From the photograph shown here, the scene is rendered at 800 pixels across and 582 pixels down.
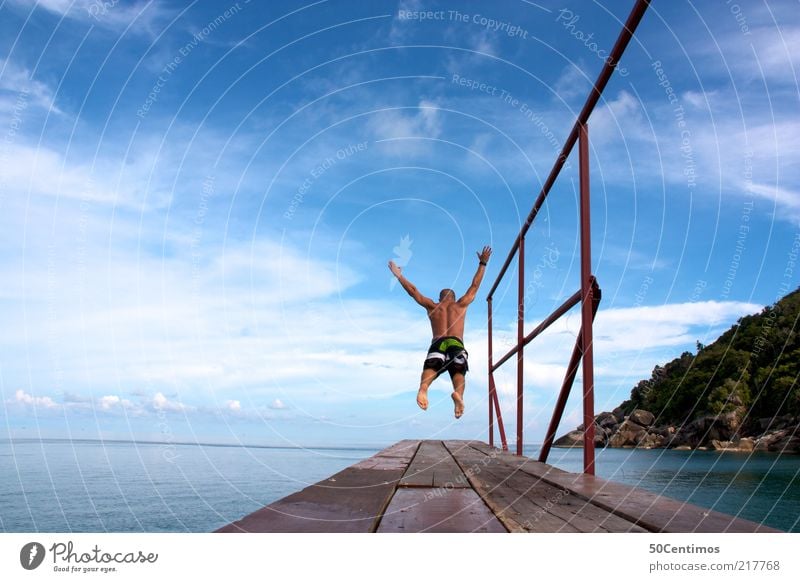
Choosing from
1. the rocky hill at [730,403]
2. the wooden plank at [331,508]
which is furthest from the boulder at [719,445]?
the wooden plank at [331,508]

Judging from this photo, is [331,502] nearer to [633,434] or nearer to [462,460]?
[462,460]

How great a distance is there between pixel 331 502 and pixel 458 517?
82cm

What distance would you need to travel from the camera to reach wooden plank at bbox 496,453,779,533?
7.97 ft

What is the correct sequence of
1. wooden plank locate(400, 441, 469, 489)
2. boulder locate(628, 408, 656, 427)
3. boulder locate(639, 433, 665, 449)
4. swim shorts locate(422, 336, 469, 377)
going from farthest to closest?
boulder locate(628, 408, 656, 427) < boulder locate(639, 433, 665, 449) < swim shorts locate(422, 336, 469, 377) < wooden plank locate(400, 441, 469, 489)

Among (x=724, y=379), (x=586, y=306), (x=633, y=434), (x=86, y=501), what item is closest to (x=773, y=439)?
(x=724, y=379)

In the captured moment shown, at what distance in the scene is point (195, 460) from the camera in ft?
158

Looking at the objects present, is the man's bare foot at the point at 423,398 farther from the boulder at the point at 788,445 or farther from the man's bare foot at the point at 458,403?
the boulder at the point at 788,445

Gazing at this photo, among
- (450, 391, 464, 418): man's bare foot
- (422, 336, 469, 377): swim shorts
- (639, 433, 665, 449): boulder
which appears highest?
(422, 336, 469, 377): swim shorts

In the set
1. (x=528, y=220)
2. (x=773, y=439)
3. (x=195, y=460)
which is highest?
(x=528, y=220)

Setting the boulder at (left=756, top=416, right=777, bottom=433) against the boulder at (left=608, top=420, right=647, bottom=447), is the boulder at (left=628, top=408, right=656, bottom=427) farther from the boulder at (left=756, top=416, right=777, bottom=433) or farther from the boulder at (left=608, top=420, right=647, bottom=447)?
the boulder at (left=756, top=416, right=777, bottom=433)

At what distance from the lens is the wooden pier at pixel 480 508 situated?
2498 millimetres

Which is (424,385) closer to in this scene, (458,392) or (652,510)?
(458,392)
